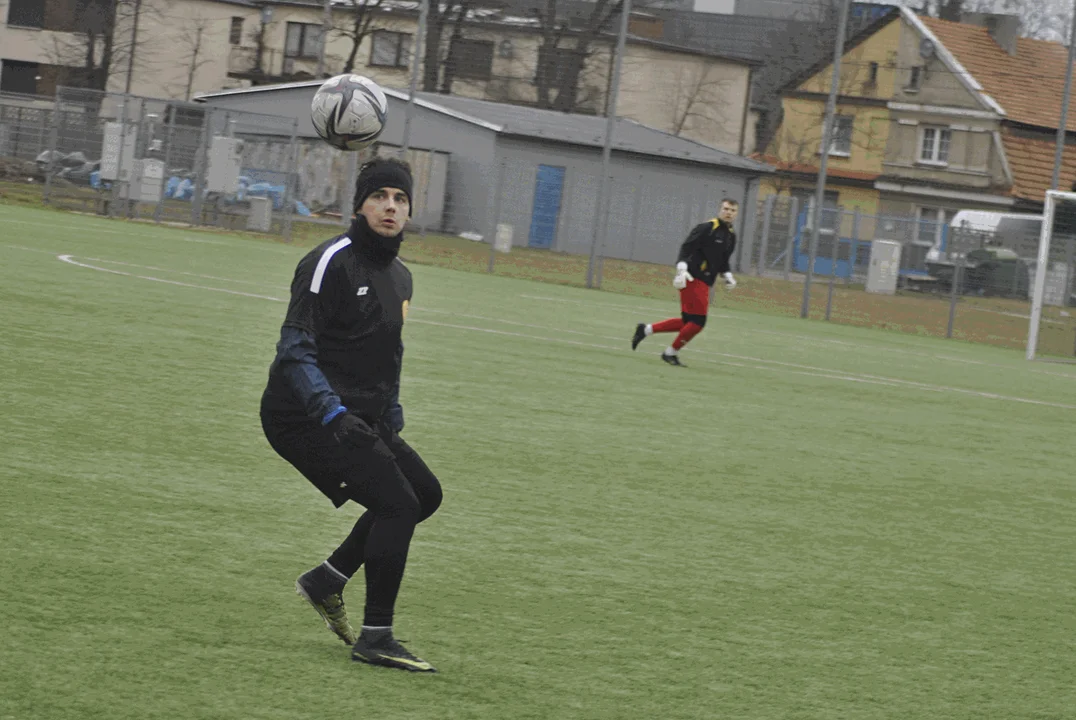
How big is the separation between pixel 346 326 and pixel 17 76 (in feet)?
226

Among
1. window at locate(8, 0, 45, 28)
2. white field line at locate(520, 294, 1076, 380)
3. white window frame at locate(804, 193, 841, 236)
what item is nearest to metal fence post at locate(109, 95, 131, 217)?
white field line at locate(520, 294, 1076, 380)

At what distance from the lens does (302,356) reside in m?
4.95

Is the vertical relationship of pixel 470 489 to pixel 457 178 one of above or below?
below

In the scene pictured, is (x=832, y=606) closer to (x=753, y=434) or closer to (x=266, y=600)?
(x=266, y=600)

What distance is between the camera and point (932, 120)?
64.8 m

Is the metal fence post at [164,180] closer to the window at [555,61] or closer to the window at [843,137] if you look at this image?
the window at [555,61]

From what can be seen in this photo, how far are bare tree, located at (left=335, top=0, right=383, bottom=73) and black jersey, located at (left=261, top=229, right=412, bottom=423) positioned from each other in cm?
4652

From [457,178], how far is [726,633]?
4346cm

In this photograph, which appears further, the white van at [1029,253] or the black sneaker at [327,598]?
the white van at [1029,253]

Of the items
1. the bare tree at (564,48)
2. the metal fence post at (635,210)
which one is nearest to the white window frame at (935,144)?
the bare tree at (564,48)

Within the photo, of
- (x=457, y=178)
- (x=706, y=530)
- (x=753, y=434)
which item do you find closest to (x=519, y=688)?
(x=706, y=530)

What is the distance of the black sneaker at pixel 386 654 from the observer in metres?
5.05

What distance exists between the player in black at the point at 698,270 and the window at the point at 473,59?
27.7 meters

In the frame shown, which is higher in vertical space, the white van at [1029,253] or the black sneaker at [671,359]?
the white van at [1029,253]
